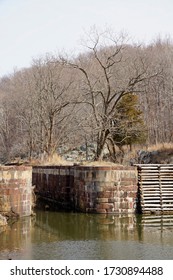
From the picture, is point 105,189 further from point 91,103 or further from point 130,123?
point 130,123

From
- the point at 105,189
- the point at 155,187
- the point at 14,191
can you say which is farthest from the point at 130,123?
the point at 14,191

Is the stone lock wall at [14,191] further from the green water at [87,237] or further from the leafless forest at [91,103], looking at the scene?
the leafless forest at [91,103]

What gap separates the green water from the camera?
10391 mm

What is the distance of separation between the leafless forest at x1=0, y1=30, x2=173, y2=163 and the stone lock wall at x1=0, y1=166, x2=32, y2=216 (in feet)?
31.1

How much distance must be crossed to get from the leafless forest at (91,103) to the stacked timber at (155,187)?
24.8ft

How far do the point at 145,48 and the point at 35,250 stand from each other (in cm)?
5170

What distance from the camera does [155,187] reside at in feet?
56.0

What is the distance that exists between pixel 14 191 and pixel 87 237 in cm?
337

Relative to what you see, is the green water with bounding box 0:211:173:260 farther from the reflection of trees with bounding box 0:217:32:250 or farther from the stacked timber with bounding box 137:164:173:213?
the stacked timber with bounding box 137:164:173:213

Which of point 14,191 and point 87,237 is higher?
point 14,191

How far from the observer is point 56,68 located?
126ft

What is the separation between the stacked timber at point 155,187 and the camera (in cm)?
1673

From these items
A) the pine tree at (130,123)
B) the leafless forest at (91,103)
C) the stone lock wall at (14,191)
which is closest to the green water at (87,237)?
the stone lock wall at (14,191)

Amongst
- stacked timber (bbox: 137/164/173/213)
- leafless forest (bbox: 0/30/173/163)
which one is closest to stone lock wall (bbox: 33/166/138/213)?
stacked timber (bbox: 137/164/173/213)
